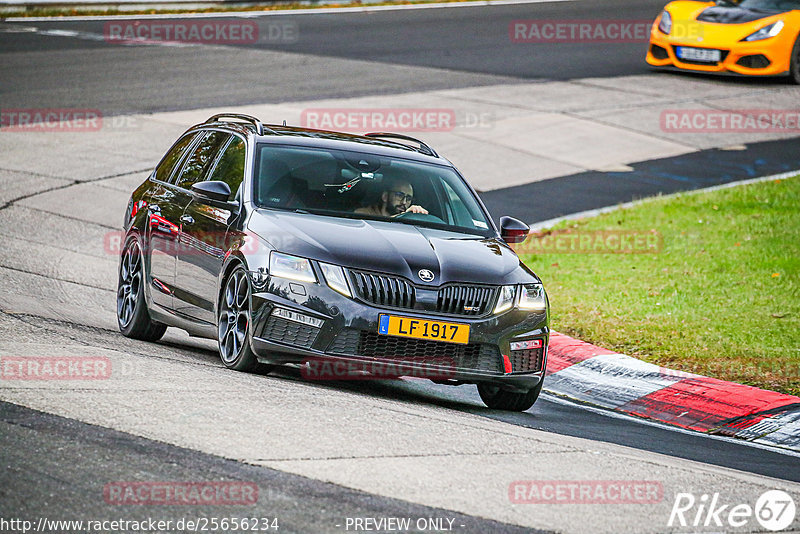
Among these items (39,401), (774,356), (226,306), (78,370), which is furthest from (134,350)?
(774,356)

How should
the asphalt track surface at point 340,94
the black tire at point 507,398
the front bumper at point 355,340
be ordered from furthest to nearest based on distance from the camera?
the black tire at point 507,398 < the front bumper at point 355,340 < the asphalt track surface at point 340,94

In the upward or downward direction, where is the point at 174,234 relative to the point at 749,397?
upward

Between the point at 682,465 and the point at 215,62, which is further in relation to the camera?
the point at 215,62

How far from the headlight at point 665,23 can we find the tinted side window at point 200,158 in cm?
1466

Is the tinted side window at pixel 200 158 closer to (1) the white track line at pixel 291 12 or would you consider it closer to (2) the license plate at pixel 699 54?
(2) the license plate at pixel 699 54

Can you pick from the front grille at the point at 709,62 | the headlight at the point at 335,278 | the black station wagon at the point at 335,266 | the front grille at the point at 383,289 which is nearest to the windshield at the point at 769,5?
the front grille at the point at 709,62

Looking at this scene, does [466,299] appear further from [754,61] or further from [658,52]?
[658,52]

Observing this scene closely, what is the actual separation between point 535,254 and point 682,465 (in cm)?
689

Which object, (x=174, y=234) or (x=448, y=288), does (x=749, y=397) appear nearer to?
(x=448, y=288)

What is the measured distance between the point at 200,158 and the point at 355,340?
8.73 feet

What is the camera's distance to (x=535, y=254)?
44.1 ft

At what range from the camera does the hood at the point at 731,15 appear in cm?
2189

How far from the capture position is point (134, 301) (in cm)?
956

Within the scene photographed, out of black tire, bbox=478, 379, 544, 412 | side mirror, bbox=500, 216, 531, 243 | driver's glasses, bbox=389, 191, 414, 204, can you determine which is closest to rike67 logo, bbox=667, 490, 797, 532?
black tire, bbox=478, 379, 544, 412
